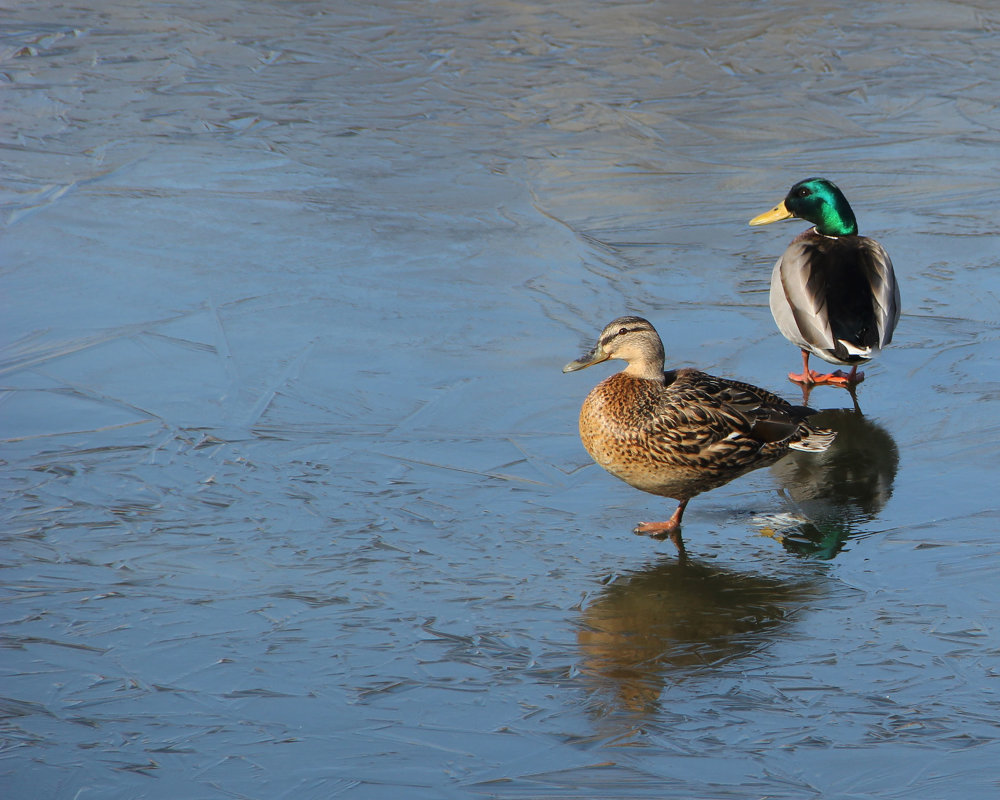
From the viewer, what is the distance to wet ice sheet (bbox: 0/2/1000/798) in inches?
122

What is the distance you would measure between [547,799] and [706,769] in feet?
1.28

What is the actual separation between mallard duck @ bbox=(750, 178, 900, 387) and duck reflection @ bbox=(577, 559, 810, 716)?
1588mm

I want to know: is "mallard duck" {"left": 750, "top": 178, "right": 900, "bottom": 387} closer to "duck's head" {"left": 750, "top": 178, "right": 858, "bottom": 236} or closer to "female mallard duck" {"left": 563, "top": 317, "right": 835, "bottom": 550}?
"duck's head" {"left": 750, "top": 178, "right": 858, "bottom": 236}

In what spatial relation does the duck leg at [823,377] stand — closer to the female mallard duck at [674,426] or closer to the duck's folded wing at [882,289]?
the duck's folded wing at [882,289]

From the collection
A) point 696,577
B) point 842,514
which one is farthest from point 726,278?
point 696,577

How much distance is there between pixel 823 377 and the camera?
17.9ft

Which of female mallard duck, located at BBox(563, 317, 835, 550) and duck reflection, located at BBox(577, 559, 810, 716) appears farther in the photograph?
female mallard duck, located at BBox(563, 317, 835, 550)

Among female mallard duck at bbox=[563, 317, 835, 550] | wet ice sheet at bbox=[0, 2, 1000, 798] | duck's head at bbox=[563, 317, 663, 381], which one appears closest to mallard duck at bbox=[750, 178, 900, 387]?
wet ice sheet at bbox=[0, 2, 1000, 798]

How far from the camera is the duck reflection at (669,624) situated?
332cm

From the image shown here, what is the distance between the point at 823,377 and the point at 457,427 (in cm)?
173

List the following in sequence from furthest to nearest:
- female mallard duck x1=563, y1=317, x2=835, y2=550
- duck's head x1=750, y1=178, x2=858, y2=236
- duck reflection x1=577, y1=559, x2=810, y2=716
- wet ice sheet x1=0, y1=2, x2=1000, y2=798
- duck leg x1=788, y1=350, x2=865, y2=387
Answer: duck's head x1=750, y1=178, x2=858, y2=236 → duck leg x1=788, y1=350, x2=865, y2=387 → female mallard duck x1=563, y1=317, x2=835, y2=550 → duck reflection x1=577, y1=559, x2=810, y2=716 → wet ice sheet x1=0, y1=2, x2=1000, y2=798

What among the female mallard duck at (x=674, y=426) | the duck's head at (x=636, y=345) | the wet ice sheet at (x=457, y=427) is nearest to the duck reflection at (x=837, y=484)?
the wet ice sheet at (x=457, y=427)

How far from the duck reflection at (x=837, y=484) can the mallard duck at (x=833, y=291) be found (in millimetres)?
300

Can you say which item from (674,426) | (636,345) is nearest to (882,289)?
(636,345)
